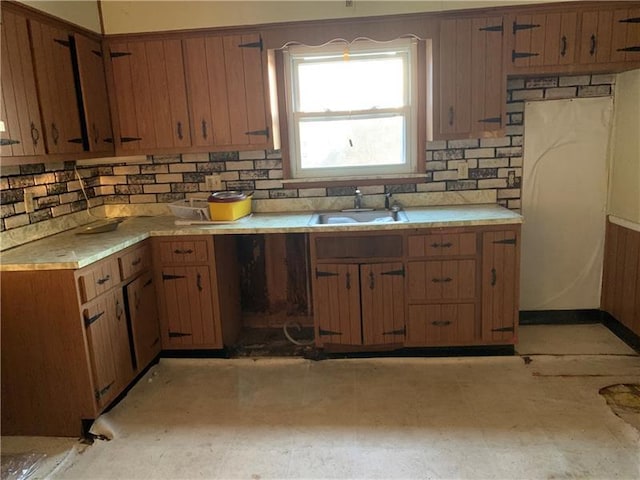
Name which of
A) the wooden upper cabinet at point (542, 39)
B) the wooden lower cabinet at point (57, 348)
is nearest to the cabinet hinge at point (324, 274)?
the wooden lower cabinet at point (57, 348)

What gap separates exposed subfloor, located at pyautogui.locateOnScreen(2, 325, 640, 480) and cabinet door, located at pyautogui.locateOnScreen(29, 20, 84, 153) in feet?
4.85

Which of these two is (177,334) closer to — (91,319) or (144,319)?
(144,319)

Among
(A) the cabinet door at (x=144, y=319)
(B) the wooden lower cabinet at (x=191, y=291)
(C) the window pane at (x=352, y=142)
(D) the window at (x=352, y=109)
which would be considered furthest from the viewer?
(C) the window pane at (x=352, y=142)

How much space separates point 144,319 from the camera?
285 centimetres

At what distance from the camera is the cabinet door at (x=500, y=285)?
279 cm

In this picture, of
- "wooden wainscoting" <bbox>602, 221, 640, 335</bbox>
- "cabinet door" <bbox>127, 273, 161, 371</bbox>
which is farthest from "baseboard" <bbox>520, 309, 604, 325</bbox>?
"cabinet door" <bbox>127, 273, 161, 371</bbox>

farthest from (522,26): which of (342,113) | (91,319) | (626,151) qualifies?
(91,319)

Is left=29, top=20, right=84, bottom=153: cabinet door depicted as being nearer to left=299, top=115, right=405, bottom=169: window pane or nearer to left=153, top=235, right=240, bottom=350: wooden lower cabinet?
left=153, top=235, right=240, bottom=350: wooden lower cabinet

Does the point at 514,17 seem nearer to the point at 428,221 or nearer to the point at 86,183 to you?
the point at 428,221

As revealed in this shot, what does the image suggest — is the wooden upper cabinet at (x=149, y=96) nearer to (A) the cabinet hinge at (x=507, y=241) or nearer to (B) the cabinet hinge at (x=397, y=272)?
(B) the cabinet hinge at (x=397, y=272)

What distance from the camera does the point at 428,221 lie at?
2777mm

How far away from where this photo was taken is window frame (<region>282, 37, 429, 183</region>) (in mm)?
3125

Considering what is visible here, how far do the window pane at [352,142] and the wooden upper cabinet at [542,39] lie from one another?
2.71 ft

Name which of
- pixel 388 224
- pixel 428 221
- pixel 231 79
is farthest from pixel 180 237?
pixel 428 221
